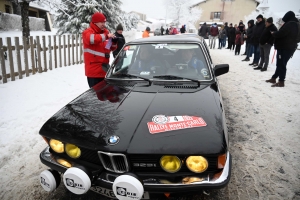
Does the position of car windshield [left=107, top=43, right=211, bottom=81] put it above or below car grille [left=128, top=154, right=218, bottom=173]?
above

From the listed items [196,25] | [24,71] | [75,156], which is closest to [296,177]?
[75,156]

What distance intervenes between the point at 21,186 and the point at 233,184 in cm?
247

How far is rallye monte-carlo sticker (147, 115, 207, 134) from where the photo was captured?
6.40 ft

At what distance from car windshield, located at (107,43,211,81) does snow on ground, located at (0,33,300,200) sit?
51.4 inches

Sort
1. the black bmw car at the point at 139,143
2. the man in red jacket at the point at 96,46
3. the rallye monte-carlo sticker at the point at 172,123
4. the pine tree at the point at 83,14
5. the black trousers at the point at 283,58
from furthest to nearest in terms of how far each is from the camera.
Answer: the pine tree at the point at 83,14 → the black trousers at the point at 283,58 → the man in red jacket at the point at 96,46 → the rallye monte-carlo sticker at the point at 172,123 → the black bmw car at the point at 139,143

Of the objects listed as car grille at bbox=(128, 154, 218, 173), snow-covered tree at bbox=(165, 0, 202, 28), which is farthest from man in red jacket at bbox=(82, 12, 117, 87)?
snow-covered tree at bbox=(165, 0, 202, 28)

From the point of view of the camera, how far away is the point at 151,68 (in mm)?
3246

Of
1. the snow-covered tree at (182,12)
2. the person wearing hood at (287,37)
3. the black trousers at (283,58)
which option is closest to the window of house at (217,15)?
the snow-covered tree at (182,12)

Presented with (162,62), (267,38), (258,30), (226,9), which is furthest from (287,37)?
(226,9)

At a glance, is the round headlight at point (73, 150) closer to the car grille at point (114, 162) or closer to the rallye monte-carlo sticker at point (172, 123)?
the car grille at point (114, 162)

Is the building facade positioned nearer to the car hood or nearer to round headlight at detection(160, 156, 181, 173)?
the car hood

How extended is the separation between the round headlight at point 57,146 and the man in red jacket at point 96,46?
209 cm

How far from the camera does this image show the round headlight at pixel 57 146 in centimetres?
207

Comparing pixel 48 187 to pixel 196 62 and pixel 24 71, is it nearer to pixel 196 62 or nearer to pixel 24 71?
pixel 196 62
